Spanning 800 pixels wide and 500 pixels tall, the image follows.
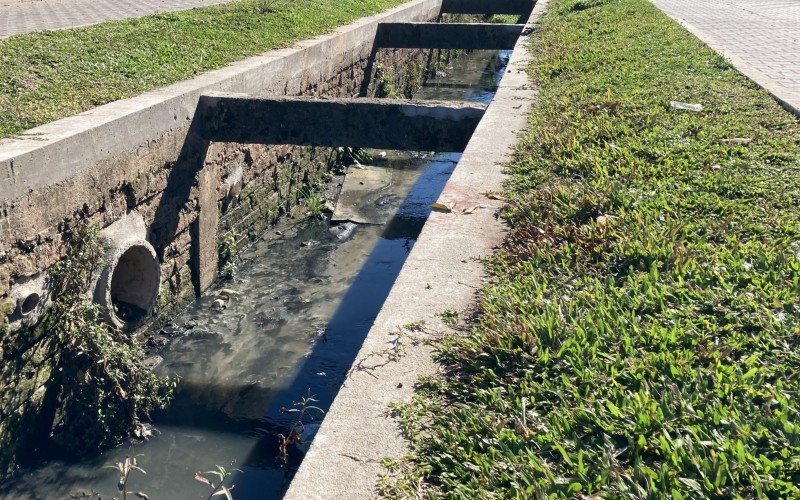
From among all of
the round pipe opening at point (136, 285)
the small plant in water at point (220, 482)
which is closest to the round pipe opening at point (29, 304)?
the round pipe opening at point (136, 285)

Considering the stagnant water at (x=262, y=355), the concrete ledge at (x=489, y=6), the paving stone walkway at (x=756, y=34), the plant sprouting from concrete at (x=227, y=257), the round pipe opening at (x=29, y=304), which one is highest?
the paving stone walkway at (x=756, y=34)

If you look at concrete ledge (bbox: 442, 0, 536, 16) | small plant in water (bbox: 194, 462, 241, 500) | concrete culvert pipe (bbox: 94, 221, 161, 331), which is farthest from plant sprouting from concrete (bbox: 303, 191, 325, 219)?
concrete ledge (bbox: 442, 0, 536, 16)

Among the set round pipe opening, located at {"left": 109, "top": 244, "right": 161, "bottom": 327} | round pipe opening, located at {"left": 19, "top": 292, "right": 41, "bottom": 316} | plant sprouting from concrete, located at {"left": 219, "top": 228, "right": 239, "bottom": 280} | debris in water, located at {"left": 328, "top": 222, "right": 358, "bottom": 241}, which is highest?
round pipe opening, located at {"left": 19, "top": 292, "right": 41, "bottom": 316}

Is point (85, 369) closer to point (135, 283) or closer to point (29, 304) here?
point (29, 304)

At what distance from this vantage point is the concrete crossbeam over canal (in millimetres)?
6461

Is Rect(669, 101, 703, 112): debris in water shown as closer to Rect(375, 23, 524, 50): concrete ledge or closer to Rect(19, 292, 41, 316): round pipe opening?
Rect(19, 292, 41, 316): round pipe opening

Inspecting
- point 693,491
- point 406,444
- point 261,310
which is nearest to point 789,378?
point 693,491

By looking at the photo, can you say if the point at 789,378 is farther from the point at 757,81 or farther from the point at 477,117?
the point at 757,81

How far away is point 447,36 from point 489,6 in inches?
202

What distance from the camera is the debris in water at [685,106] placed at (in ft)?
19.9

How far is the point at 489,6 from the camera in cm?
1689

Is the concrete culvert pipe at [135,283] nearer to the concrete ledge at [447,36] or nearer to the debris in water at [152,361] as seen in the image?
the debris in water at [152,361]

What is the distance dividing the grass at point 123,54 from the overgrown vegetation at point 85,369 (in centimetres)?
96

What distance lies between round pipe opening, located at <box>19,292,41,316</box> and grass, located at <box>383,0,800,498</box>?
2.97m
